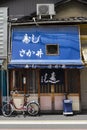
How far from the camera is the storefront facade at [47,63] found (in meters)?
22.3

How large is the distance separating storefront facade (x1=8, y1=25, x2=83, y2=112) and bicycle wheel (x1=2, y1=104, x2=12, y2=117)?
4.56 feet

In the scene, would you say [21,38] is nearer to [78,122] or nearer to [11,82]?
[11,82]

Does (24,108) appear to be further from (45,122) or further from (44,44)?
(44,44)

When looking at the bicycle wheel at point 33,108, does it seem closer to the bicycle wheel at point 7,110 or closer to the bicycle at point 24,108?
the bicycle at point 24,108

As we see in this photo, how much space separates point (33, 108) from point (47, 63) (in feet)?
9.03

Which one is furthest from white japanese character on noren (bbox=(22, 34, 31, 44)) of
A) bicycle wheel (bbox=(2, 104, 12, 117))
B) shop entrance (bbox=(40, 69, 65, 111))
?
bicycle wheel (bbox=(2, 104, 12, 117))

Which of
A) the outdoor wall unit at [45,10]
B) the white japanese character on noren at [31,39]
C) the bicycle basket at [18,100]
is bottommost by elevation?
the bicycle basket at [18,100]

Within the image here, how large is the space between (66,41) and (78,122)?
18.5 feet

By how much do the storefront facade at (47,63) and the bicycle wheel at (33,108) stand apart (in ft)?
1.58

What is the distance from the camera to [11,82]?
909 inches

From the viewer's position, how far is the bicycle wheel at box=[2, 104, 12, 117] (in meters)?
21.8

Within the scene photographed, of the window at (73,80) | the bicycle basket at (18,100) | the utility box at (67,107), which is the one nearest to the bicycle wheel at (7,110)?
the bicycle basket at (18,100)

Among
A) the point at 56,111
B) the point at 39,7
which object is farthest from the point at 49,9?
the point at 56,111

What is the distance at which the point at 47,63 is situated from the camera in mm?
22141
